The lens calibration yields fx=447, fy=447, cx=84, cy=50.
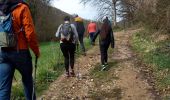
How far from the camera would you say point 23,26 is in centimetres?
786

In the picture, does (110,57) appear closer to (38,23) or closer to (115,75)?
(115,75)

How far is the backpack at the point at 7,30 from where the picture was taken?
7.81 meters

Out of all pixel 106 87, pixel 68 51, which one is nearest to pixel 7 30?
pixel 106 87

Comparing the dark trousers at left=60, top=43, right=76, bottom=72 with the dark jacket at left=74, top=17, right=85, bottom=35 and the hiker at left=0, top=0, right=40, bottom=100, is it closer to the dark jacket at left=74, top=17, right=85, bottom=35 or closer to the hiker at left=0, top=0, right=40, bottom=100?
the hiker at left=0, top=0, right=40, bottom=100

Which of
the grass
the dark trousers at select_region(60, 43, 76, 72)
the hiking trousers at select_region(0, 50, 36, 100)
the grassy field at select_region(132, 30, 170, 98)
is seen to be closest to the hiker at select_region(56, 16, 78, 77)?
the dark trousers at select_region(60, 43, 76, 72)

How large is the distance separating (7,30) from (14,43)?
0.87 feet

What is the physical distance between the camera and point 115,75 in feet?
47.4

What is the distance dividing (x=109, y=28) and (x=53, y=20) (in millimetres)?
42062

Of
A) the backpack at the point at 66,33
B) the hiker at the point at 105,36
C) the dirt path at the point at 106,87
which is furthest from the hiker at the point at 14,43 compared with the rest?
the hiker at the point at 105,36

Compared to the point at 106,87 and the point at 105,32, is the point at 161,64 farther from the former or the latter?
the point at 106,87

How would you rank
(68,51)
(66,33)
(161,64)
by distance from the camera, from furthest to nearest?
(161,64) → (68,51) → (66,33)

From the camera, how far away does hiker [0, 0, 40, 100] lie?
7820mm

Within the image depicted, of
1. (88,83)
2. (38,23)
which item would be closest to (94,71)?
(88,83)

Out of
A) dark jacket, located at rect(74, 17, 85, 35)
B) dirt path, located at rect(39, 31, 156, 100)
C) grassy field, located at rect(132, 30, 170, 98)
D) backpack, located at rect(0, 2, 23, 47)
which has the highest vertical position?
backpack, located at rect(0, 2, 23, 47)
